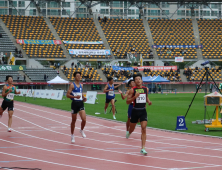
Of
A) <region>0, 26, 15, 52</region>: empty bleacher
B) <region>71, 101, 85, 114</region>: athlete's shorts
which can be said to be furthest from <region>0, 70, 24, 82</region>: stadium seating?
<region>71, 101, 85, 114</region>: athlete's shorts

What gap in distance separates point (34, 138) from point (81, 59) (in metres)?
47.1

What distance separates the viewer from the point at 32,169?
24.7 feet

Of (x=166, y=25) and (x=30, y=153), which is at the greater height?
(x=166, y=25)

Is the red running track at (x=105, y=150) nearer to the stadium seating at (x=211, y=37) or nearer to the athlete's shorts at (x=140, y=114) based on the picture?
the athlete's shorts at (x=140, y=114)

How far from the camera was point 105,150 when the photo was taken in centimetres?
1006

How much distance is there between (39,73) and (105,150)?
44.1 metres

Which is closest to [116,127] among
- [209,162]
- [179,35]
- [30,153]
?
[30,153]

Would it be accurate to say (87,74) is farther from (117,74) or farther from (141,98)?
(141,98)

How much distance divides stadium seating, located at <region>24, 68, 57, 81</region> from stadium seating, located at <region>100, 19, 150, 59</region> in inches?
425

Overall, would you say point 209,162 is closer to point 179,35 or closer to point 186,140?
point 186,140

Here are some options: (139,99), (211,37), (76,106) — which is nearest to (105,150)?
(139,99)

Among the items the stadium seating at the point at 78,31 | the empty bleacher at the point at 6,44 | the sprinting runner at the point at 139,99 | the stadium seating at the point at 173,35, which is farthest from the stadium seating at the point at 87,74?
the sprinting runner at the point at 139,99

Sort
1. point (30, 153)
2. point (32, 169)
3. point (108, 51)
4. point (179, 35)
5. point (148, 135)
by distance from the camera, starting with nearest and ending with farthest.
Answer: point (32, 169)
point (30, 153)
point (148, 135)
point (108, 51)
point (179, 35)

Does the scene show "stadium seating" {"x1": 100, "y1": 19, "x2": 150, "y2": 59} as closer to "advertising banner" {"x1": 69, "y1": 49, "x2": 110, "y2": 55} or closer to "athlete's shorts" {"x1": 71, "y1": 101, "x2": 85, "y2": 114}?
"advertising banner" {"x1": 69, "y1": 49, "x2": 110, "y2": 55}
